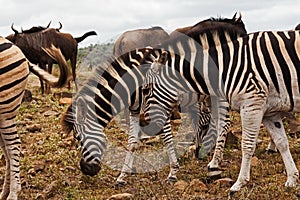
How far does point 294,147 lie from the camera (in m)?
7.95

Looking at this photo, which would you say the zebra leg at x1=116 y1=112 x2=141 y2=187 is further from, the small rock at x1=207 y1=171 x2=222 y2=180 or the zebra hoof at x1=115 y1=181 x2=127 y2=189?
the small rock at x1=207 y1=171 x2=222 y2=180

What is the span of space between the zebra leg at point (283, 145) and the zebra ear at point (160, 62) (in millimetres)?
1446

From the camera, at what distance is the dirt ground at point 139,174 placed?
574 cm

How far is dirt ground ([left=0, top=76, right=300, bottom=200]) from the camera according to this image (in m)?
5.74

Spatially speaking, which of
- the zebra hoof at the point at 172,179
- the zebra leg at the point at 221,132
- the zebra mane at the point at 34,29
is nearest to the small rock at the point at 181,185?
the zebra hoof at the point at 172,179

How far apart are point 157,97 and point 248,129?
4.70 feet

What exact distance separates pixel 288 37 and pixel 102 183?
2.92 metres

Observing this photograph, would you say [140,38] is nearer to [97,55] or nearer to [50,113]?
[97,55]

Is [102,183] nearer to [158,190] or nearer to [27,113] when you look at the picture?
[158,190]

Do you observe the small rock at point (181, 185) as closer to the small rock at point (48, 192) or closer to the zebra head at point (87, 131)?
the zebra head at point (87, 131)

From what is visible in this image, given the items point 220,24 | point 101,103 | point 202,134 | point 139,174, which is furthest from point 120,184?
point 220,24

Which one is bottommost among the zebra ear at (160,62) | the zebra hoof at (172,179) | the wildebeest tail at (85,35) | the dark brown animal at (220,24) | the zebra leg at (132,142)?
the zebra hoof at (172,179)

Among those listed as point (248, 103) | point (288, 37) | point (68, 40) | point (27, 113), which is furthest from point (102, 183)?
point (68, 40)

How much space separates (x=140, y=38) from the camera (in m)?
13.5
